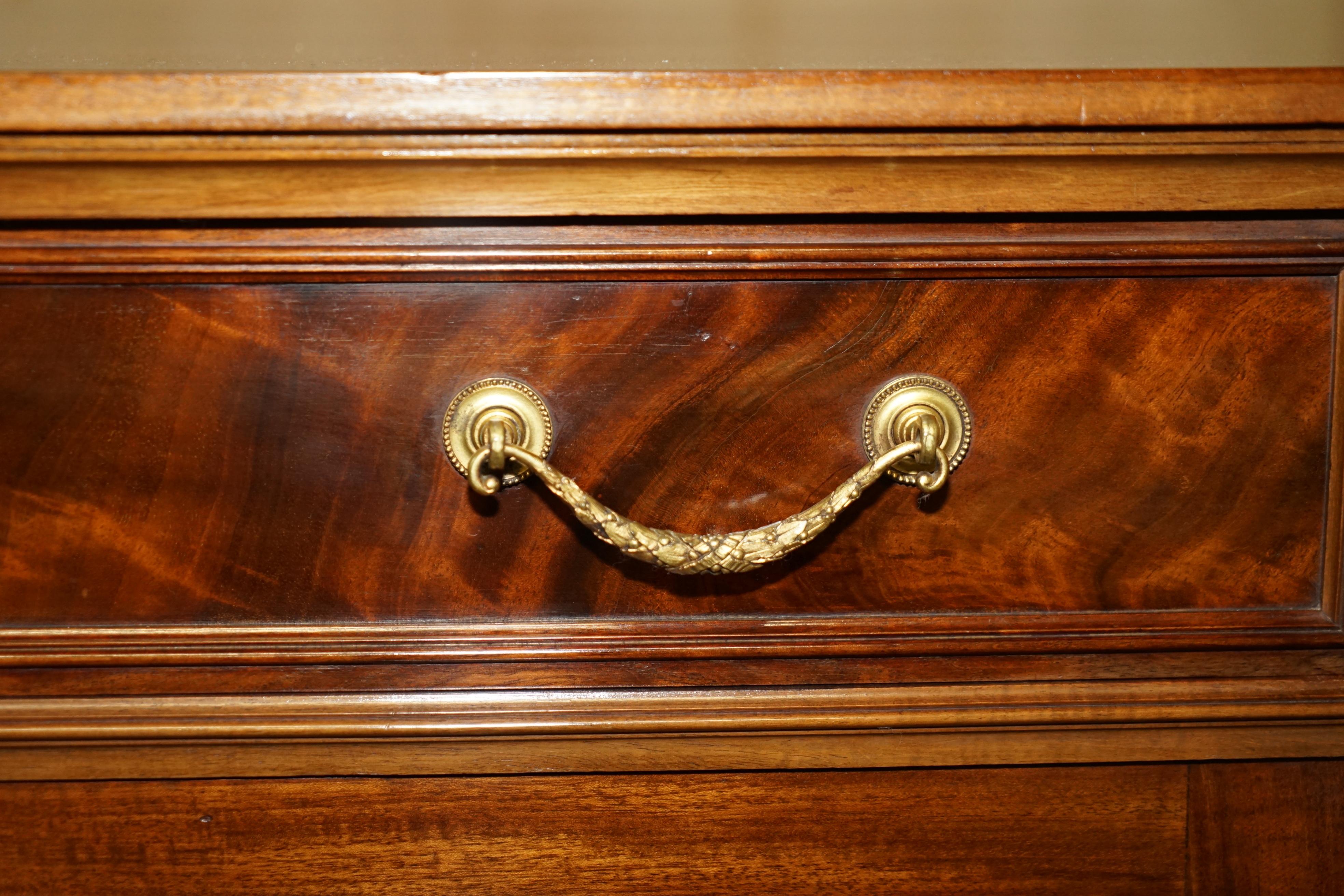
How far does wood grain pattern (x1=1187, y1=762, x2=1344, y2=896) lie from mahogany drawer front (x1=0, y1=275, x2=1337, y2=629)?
6cm

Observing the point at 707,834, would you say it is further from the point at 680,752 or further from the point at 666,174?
the point at 666,174

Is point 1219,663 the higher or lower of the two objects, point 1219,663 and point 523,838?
the higher

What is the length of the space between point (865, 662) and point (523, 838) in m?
0.14

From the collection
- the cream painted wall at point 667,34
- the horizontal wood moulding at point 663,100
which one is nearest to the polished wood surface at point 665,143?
the horizontal wood moulding at point 663,100

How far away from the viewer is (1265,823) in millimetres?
337

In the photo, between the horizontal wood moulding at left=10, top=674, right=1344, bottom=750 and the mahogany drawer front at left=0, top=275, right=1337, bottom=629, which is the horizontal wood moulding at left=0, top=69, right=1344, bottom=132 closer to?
the mahogany drawer front at left=0, top=275, right=1337, bottom=629

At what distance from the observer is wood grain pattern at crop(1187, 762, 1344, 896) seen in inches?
13.2

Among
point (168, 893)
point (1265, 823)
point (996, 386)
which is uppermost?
point (996, 386)

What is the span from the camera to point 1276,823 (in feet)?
1.10

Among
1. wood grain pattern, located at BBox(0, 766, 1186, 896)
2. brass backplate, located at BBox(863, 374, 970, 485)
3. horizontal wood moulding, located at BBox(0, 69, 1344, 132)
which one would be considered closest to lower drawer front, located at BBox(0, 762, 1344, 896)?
wood grain pattern, located at BBox(0, 766, 1186, 896)

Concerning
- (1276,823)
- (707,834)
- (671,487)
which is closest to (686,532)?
(671,487)

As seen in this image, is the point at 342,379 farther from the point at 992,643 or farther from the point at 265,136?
the point at 992,643

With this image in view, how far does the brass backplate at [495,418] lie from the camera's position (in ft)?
0.99

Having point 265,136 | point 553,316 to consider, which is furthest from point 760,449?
point 265,136
